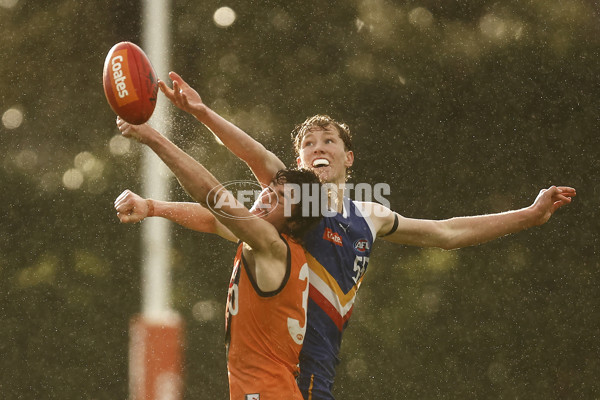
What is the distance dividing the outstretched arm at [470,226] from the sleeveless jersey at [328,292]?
388 mm

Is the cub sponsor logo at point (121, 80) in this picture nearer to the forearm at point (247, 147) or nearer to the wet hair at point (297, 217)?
the forearm at point (247, 147)

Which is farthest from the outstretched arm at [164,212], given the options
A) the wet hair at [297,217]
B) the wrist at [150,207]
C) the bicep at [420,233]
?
the bicep at [420,233]

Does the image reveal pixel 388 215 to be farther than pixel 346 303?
Yes

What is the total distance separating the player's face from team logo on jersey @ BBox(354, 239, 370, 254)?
32 cm

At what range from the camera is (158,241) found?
5191 mm

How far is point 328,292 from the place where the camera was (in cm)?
277

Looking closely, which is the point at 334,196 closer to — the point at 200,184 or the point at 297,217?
the point at 297,217

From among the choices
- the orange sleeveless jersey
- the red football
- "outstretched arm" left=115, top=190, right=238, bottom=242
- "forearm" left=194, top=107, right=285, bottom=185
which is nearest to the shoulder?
"forearm" left=194, top=107, right=285, bottom=185

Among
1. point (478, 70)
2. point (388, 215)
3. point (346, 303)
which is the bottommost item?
point (346, 303)

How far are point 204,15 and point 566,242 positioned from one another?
300 cm

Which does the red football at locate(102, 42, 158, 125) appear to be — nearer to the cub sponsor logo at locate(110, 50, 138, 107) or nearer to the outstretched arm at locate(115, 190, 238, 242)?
the cub sponsor logo at locate(110, 50, 138, 107)

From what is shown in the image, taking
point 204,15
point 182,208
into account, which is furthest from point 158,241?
point 182,208

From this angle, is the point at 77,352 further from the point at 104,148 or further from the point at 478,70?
the point at 478,70

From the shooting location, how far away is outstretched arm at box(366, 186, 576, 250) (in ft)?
10.8
